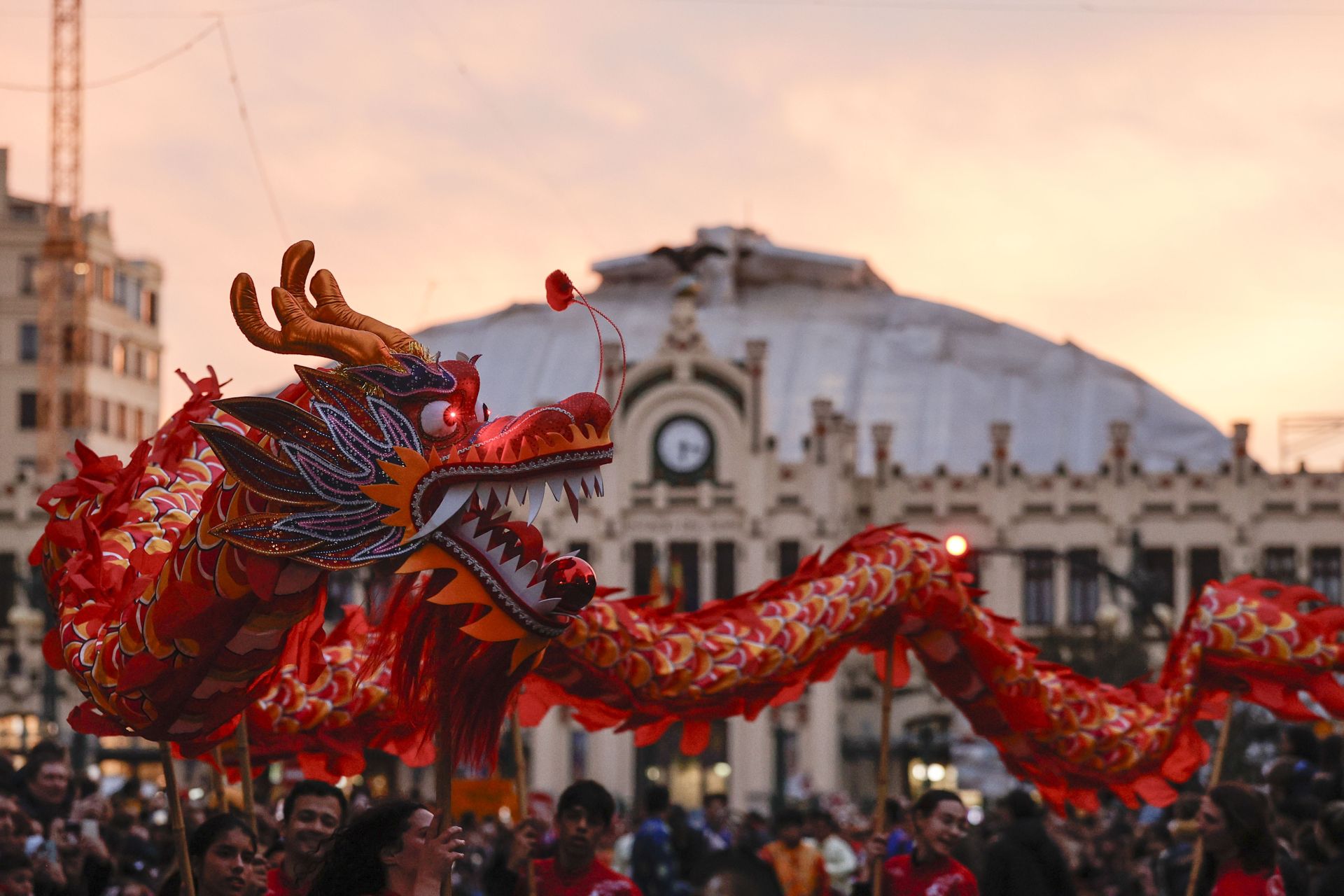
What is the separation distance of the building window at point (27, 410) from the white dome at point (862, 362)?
12.2m

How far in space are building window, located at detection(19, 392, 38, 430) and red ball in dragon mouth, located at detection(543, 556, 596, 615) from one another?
61684 mm

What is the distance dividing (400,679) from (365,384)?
38.7 inches

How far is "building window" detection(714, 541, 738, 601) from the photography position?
4431 centimetres

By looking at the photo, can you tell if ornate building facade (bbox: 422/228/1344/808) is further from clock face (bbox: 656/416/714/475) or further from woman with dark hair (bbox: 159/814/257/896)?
woman with dark hair (bbox: 159/814/257/896)

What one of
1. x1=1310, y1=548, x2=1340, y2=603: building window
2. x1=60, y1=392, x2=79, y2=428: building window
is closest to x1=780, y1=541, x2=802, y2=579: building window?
x1=1310, y1=548, x2=1340, y2=603: building window

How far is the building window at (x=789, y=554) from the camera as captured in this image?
146ft

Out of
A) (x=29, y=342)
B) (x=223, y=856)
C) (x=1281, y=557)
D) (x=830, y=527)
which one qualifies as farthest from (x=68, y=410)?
(x=223, y=856)

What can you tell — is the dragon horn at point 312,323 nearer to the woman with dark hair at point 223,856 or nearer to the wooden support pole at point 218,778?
the woman with dark hair at point 223,856

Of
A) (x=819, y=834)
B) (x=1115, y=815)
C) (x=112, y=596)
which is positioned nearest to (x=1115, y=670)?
(x=1115, y=815)

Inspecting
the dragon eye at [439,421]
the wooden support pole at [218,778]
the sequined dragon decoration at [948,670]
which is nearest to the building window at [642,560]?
the sequined dragon decoration at [948,670]

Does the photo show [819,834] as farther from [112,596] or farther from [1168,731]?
[112,596]

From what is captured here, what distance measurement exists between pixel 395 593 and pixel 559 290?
1.09 m

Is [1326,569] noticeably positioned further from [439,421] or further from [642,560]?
[439,421]

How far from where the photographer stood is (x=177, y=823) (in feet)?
25.3
